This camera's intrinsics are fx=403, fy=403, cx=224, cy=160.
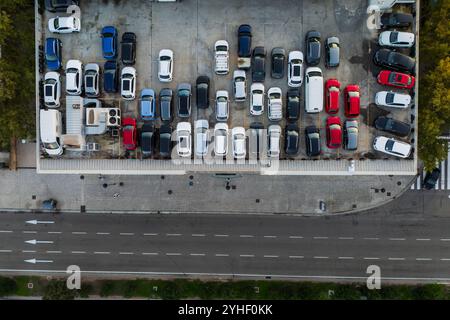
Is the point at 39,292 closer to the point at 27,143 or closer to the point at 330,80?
the point at 27,143

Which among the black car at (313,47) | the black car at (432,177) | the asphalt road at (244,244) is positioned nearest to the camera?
the black car at (313,47)

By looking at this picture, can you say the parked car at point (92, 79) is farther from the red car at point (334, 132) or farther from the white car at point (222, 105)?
the red car at point (334, 132)

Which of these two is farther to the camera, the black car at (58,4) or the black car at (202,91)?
the black car at (58,4)

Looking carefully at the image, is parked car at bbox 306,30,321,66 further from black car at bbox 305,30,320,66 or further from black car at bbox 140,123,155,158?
black car at bbox 140,123,155,158

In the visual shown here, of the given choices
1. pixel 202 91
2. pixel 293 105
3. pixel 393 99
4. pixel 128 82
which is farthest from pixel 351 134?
pixel 128 82

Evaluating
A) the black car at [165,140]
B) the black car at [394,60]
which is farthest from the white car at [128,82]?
the black car at [394,60]

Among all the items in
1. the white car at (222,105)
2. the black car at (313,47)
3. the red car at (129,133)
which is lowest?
the red car at (129,133)

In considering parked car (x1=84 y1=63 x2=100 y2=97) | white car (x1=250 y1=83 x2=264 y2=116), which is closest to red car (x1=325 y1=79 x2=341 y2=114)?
white car (x1=250 y1=83 x2=264 y2=116)

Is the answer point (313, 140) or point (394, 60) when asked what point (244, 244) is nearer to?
point (313, 140)
